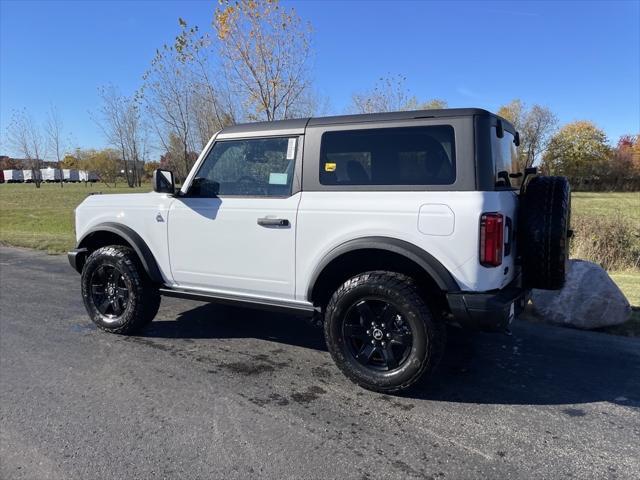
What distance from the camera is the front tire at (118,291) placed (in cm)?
458

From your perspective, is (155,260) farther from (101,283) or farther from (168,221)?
(101,283)

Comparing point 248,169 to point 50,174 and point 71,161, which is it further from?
point 50,174

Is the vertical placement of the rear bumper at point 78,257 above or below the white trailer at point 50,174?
below

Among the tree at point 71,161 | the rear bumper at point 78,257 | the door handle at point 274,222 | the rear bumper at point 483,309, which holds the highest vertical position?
the tree at point 71,161

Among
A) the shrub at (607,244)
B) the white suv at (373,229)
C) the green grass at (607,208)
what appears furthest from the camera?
the green grass at (607,208)

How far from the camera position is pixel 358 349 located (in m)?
3.66

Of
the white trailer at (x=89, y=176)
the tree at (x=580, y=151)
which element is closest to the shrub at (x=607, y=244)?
the tree at (x=580, y=151)

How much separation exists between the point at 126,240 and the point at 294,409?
248cm

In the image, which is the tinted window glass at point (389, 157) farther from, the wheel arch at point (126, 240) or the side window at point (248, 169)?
the wheel arch at point (126, 240)

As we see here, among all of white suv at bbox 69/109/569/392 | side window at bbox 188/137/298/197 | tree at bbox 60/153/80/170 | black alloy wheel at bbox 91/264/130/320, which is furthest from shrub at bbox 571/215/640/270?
tree at bbox 60/153/80/170

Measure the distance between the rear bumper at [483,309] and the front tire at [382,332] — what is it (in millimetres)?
207

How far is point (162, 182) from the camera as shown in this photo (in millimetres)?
4301

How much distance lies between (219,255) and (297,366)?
3.86 ft

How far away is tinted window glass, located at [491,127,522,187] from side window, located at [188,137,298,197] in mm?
1554
